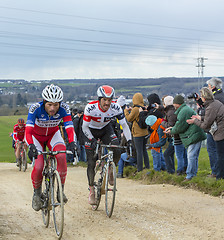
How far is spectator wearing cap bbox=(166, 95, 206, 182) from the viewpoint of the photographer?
10.8 m

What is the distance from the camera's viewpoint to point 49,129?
7.88 meters

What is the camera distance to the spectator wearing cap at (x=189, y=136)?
10.8 metres

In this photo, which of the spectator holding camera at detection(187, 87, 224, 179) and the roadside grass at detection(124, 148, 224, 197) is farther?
the roadside grass at detection(124, 148, 224, 197)

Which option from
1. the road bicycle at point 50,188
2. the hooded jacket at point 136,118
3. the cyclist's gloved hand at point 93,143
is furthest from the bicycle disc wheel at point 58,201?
the hooded jacket at point 136,118

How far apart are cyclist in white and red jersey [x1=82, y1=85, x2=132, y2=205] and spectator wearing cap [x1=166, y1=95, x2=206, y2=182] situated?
2.50 meters

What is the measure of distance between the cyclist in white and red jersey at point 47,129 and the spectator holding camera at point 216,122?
12.0 feet

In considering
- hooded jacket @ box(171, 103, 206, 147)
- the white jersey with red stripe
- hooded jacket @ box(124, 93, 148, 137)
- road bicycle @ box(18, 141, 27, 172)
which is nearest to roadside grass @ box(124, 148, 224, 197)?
hooded jacket @ box(171, 103, 206, 147)

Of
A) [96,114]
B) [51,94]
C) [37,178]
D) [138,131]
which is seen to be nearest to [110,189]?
[37,178]

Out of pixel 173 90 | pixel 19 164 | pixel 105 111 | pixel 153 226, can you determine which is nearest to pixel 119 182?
pixel 105 111

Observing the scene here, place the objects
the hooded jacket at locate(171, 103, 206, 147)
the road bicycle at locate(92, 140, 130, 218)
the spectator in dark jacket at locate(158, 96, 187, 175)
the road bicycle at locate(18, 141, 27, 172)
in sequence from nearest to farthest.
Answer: the road bicycle at locate(92, 140, 130, 218)
the hooded jacket at locate(171, 103, 206, 147)
the spectator in dark jacket at locate(158, 96, 187, 175)
the road bicycle at locate(18, 141, 27, 172)

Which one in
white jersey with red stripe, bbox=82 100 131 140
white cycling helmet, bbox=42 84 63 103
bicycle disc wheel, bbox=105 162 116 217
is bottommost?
bicycle disc wheel, bbox=105 162 116 217

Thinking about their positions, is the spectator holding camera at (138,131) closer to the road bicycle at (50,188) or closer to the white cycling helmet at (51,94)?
the road bicycle at (50,188)

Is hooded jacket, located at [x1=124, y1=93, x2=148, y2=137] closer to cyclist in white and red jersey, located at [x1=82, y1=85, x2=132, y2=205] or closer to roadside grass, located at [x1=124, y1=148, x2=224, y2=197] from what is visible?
roadside grass, located at [x1=124, y1=148, x2=224, y2=197]

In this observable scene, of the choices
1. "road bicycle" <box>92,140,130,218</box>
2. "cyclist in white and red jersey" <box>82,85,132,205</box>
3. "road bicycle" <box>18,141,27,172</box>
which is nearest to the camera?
"road bicycle" <box>92,140,130,218</box>
